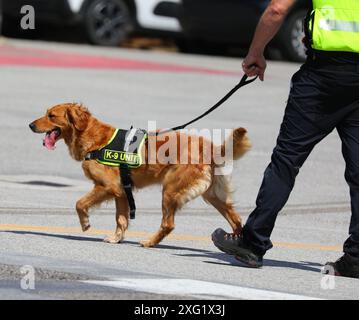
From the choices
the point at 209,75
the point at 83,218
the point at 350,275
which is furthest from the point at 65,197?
the point at 209,75

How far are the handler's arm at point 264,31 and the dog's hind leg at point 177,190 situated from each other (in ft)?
3.43

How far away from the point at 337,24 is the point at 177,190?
6.16 ft

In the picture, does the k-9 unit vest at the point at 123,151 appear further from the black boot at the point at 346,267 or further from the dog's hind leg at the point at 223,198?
the black boot at the point at 346,267

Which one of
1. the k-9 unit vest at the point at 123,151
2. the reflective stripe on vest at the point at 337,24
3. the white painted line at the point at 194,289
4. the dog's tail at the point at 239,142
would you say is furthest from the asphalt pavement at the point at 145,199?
the reflective stripe on vest at the point at 337,24

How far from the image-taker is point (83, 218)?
936cm

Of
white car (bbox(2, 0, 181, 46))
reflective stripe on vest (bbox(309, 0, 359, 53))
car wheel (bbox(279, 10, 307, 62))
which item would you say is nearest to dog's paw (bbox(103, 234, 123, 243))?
reflective stripe on vest (bbox(309, 0, 359, 53))

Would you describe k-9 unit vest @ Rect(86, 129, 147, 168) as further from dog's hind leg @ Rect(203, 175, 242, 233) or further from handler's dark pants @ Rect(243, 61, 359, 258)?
handler's dark pants @ Rect(243, 61, 359, 258)

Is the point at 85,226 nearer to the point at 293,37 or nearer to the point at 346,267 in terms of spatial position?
the point at 346,267

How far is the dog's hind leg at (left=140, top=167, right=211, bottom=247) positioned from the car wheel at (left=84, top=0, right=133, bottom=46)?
13996 mm

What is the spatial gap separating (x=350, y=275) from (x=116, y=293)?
1.95m

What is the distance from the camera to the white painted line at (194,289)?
723 centimetres

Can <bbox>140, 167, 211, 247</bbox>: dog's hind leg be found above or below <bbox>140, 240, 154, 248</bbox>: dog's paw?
above

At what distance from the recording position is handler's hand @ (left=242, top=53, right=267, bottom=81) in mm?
8188
